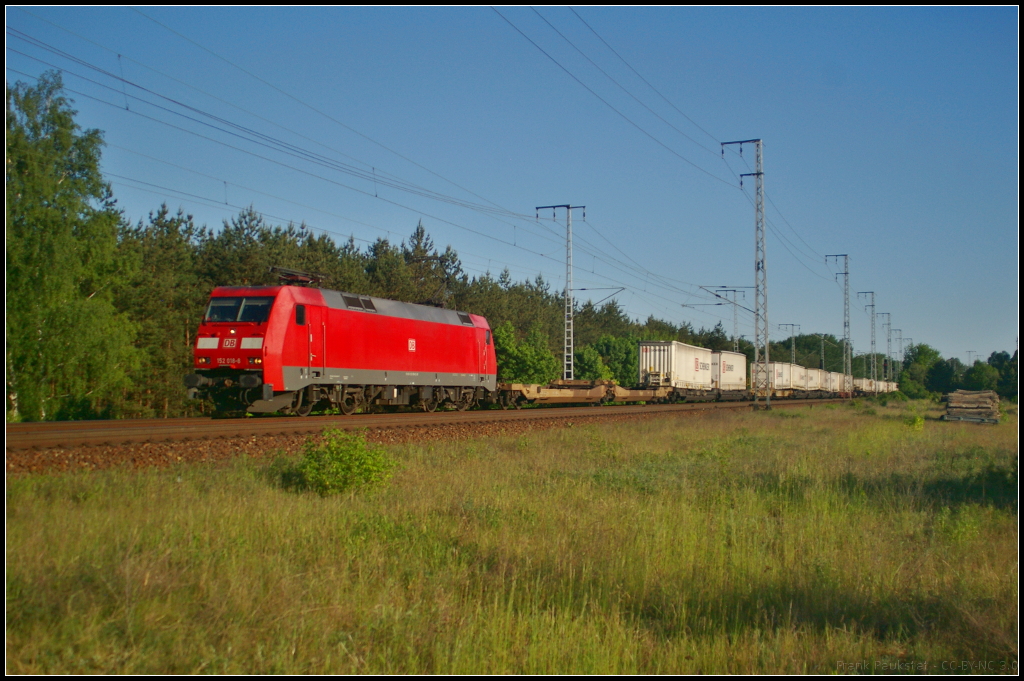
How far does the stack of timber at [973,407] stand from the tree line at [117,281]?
2223 centimetres

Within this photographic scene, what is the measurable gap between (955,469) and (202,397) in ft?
57.8

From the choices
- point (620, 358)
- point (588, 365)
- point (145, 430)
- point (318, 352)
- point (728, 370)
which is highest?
point (318, 352)

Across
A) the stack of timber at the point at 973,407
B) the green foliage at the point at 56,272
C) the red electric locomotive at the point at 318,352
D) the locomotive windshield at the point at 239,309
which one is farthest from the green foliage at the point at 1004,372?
the green foliage at the point at 56,272

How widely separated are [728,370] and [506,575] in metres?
49.6

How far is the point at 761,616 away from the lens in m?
6.36

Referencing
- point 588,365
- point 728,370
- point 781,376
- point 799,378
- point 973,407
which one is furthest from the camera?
point 588,365

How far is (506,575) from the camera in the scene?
278 inches

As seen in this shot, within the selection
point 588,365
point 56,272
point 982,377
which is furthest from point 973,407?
point 588,365

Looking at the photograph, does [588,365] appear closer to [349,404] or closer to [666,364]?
[666,364]

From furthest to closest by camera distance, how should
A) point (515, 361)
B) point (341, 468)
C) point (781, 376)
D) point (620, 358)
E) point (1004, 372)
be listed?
point (620, 358)
point (781, 376)
point (515, 361)
point (1004, 372)
point (341, 468)

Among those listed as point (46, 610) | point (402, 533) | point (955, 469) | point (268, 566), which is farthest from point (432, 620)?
point (955, 469)

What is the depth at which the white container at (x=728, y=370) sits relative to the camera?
5178cm

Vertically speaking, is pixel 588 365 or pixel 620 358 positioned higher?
pixel 620 358

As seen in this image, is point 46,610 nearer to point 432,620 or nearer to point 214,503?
point 432,620
